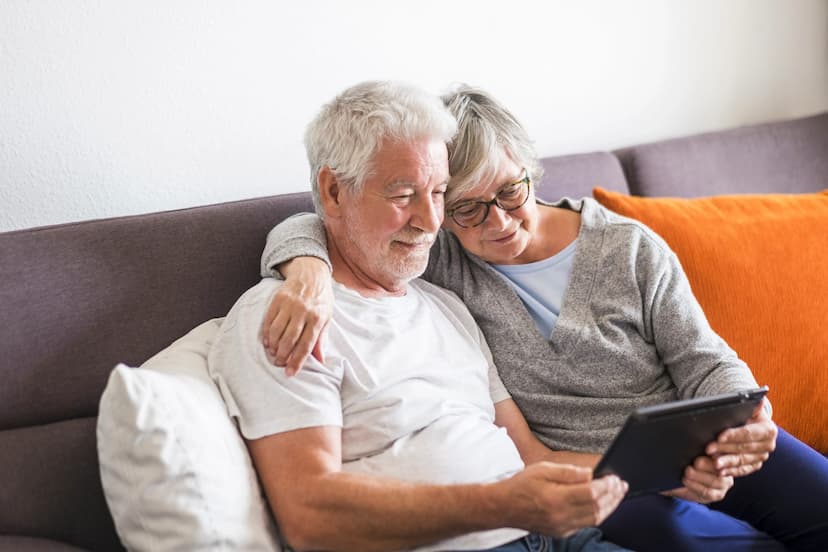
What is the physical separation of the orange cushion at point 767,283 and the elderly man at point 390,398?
1.83 ft

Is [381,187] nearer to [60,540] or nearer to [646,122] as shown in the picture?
[60,540]

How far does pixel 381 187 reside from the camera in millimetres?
1543

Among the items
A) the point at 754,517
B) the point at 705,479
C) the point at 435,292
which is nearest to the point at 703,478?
the point at 705,479

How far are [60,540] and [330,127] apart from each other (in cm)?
80

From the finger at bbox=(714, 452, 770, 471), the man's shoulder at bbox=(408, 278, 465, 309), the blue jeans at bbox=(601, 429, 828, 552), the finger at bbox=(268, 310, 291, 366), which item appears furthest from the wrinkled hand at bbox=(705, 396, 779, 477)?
the finger at bbox=(268, 310, 291, 366)

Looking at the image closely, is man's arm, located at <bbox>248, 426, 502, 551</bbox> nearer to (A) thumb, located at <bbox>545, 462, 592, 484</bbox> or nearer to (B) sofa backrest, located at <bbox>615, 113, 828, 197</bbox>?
(A) thumb, located at <bbox>545, 462, 592, 484</bbox>

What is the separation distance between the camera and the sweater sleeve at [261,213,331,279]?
1544 mm

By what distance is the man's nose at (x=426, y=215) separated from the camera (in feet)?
5.14

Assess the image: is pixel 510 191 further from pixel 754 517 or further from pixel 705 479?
pixel 754 517

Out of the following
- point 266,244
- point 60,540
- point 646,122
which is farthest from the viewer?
point 646,122

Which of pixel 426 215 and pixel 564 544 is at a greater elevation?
pixel 426 215

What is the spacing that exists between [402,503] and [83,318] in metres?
0.65

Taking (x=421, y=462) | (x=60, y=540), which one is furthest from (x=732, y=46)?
(x=60, y=540)

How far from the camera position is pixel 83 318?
1537 mm
